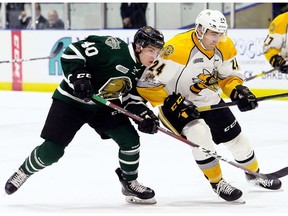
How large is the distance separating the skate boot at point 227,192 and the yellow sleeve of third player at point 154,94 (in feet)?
1.53

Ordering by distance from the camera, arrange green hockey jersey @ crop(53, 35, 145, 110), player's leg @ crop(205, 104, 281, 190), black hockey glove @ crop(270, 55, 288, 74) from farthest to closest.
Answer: black hockey glove @ crop(270, 55, 288, 74), player's leg @ crop(205, 104, 281, 190), green hockey jersey @ crop(53, 35, 145, 110)

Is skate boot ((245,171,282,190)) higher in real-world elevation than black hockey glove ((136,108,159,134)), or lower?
lower

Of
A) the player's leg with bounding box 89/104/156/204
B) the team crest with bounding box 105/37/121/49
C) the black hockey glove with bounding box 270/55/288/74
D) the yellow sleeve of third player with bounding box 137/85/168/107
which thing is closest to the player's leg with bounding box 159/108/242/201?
the yellow sleeve of third player with bounding box 137/85/168/107

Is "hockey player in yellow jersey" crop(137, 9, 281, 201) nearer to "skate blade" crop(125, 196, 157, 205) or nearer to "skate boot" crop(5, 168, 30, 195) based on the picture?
"skate blade" crop(125, 196, 157, 205)

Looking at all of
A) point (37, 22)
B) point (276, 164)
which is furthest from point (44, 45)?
point (276, 164)

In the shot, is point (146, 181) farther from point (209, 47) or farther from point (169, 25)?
point (169, 25)

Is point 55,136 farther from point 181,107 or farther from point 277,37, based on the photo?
point 277,37

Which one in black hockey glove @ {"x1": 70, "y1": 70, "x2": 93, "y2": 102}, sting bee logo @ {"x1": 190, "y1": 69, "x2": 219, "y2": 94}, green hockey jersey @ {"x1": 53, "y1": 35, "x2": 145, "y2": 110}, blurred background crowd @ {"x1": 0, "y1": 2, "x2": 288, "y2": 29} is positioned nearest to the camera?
black hockey glove @ {"x1": 70, "y1": 70, "x2": 93, "y2": 102}

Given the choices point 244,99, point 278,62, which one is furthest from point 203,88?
point 278,62

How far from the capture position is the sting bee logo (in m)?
3.93

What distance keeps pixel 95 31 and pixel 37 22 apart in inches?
37.8

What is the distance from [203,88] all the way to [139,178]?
804mm

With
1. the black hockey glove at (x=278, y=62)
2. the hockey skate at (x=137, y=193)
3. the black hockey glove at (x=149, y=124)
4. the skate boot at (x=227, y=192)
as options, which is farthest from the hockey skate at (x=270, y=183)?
the black hockey glove at (x=278, y=62)

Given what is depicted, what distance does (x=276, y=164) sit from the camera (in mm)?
4965
